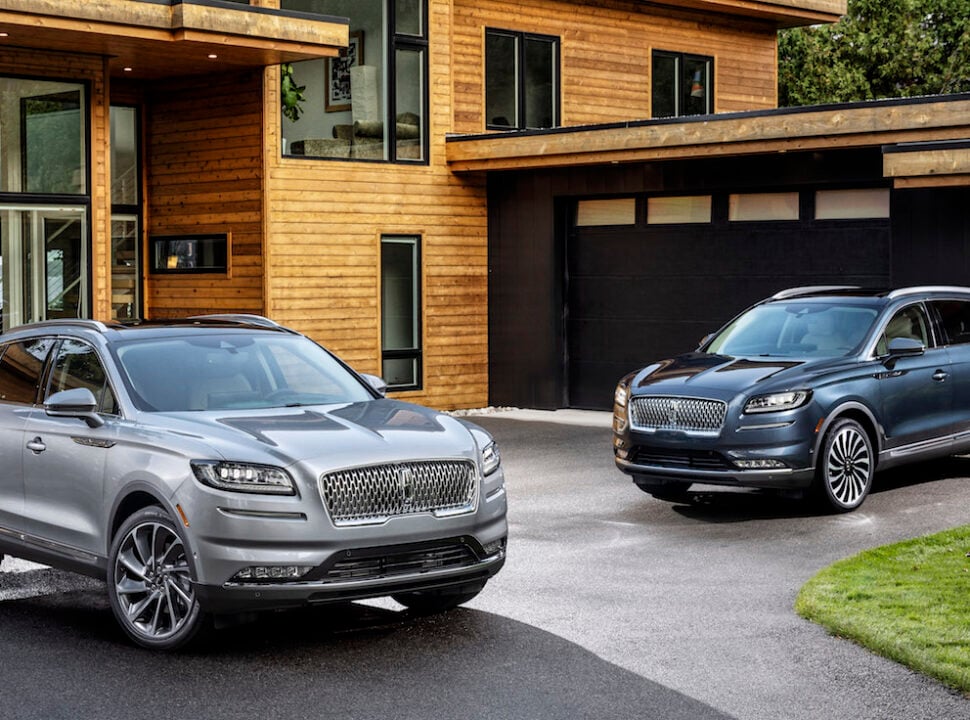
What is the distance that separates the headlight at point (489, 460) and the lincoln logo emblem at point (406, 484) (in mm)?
549

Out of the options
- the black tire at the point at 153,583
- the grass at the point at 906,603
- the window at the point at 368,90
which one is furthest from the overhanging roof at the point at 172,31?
the grass at the point at 906,603

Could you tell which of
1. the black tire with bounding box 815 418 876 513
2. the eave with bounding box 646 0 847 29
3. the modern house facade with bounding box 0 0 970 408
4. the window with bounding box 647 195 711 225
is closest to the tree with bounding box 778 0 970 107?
the eave with bounding box 646 0 847 29

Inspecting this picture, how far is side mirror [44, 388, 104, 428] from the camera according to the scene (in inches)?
322

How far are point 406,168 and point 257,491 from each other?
15185 mm

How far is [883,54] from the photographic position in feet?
174

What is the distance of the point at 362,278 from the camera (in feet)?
71.3

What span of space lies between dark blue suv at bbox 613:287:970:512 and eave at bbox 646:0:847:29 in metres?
13.1

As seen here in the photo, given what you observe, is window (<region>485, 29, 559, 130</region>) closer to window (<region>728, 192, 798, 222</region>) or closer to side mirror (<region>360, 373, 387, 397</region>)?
window (<region>728, 192, 798, 222</region>)

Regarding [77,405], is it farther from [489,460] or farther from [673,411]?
[673,411]

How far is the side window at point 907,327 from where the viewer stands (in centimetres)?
1325

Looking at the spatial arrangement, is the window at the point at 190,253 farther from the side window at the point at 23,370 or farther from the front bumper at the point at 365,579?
the front bumper at the point at 365,579

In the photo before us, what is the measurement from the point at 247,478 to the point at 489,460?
4.78ft

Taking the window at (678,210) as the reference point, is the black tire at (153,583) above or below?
below

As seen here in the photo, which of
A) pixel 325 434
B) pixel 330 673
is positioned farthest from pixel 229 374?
pixel 330 673
